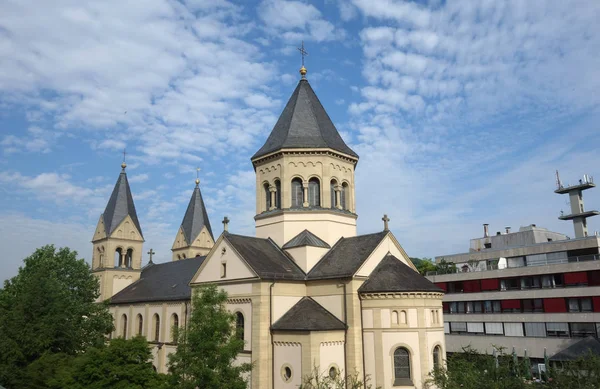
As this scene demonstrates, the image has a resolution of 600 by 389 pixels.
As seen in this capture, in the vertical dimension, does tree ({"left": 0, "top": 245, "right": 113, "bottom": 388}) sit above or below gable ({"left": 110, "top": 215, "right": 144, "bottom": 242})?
below

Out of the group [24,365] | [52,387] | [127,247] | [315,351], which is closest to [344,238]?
[315,351]

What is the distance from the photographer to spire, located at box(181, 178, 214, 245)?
62.2 m

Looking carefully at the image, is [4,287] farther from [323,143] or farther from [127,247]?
[323,143]

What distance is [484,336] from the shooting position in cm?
5138

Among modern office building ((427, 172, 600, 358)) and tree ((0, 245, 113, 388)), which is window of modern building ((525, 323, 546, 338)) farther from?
tree ((0, 245, 113, 388))

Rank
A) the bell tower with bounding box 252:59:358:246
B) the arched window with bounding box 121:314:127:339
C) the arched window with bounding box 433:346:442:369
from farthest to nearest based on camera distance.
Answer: the arched window with bounding box 121:314:127:339, the bell tower with bounding box 252:59:358:246, the arched window with bounding box 433:346:442:369

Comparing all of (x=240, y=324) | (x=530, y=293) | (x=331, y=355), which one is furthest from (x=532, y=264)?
(x=240, y=324)

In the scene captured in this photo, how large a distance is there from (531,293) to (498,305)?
14.2 ft

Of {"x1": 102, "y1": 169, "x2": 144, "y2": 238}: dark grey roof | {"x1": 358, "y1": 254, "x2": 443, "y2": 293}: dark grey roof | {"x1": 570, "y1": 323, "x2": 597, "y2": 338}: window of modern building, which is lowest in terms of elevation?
{"x1": 570, "y1": 323, "x2": 597, "y2": 338}: window of modern building

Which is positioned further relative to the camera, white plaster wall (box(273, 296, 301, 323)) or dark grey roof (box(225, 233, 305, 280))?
dark grey roof (box(225, 233, 305, 280))

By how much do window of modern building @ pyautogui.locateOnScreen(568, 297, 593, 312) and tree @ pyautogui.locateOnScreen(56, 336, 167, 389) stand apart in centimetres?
3709

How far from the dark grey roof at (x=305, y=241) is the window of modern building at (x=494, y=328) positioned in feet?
90.6

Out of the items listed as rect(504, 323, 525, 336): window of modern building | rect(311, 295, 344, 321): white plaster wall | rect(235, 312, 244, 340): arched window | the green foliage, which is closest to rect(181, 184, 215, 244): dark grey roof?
rect(235, 312, 244, 340): arched window

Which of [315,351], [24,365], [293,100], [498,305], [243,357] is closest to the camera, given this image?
[315,351]
